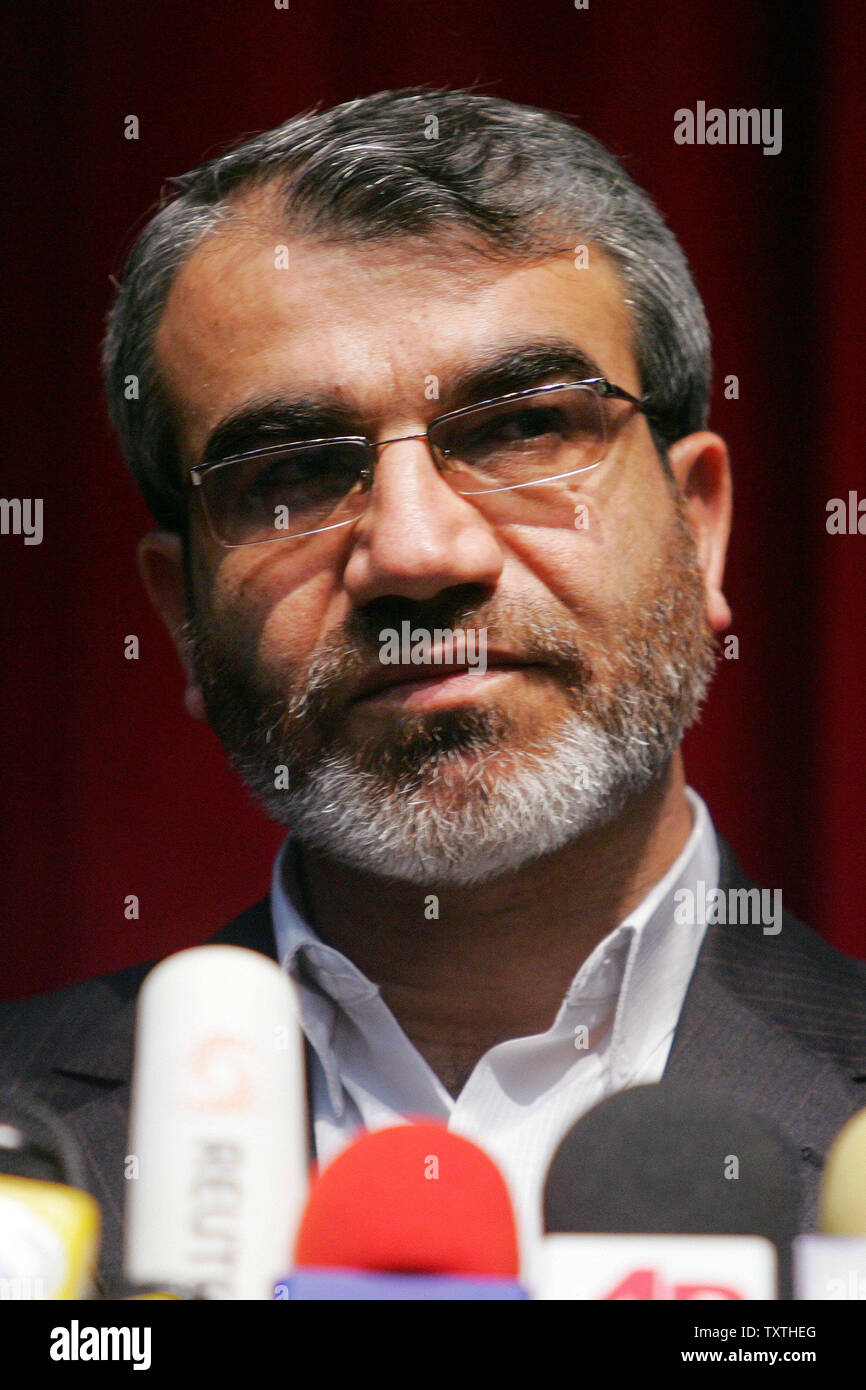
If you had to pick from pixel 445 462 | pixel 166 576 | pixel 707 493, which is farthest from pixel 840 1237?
pixel 166 576

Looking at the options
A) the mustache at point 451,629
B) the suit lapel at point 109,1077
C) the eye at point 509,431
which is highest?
the eye at point 509,431

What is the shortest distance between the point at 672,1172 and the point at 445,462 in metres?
0.73

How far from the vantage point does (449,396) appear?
1228 millimetres

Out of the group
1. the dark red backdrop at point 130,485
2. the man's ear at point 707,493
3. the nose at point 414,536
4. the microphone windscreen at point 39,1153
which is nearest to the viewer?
the microphone windscreen at point 39,1153

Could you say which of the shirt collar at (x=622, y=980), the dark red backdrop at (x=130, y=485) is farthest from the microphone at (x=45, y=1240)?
the dark red backdrop at (x=130, y=485)

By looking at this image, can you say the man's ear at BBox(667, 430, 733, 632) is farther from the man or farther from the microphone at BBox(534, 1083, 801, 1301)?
the microphone at BBox(534, 1083, 801, 1301)

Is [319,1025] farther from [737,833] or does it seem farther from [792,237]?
[792,237]

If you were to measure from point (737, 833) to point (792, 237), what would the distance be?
2.37 feet

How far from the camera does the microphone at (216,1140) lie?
594 mm

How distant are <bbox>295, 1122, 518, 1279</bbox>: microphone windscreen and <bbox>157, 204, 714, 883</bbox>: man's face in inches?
24.1

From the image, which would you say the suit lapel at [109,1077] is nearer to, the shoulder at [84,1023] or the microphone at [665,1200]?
the shoulder at [84,1023]

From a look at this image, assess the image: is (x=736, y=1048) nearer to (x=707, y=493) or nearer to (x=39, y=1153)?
(x=707, y=493)
